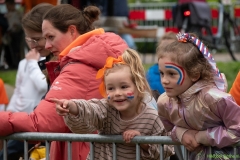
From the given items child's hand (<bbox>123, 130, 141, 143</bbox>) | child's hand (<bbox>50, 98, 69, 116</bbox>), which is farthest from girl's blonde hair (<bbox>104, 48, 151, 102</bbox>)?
child's hand (<bbox>50, 98, 69, 116</bbox>)

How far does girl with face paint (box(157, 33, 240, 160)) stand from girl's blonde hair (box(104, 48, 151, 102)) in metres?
0.37

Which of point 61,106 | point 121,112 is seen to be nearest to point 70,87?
point 121,112

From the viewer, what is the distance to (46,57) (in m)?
5.91

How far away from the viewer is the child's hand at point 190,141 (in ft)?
13.3

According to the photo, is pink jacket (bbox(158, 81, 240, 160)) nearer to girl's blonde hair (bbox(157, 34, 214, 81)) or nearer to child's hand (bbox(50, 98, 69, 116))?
girl's blonde hair (bbox(157, 34, 214, 81))

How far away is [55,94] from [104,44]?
520 mm

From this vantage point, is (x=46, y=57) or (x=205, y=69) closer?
(x=205, y=69)

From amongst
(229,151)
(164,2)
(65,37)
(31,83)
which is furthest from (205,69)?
(164,2)

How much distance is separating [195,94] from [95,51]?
1048 millimetres

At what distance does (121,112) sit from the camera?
4.54 metres

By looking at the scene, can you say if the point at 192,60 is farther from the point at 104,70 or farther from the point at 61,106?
the point at 61,106

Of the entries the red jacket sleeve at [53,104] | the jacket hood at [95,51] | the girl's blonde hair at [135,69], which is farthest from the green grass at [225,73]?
the girl's blonde hair at [135,69]

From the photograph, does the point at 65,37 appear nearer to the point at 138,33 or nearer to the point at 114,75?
the point at 114,75

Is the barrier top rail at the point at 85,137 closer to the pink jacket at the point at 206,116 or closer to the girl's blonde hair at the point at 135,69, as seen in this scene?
the pink jacket at the point at 206,116
